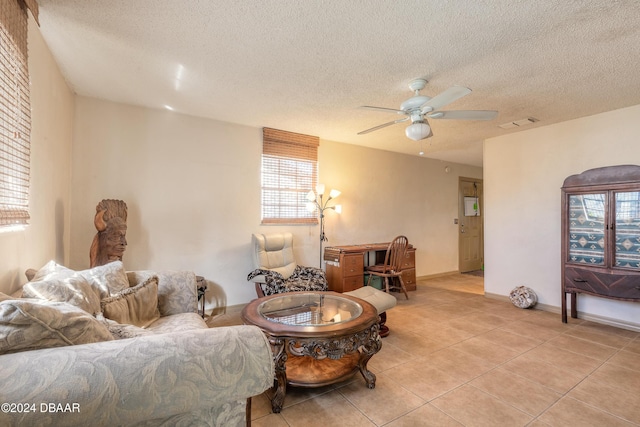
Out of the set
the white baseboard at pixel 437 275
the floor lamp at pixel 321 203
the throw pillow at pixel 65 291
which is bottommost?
the white baseboard at pixel 437 275

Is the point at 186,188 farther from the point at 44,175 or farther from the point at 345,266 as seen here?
the point at 345,266

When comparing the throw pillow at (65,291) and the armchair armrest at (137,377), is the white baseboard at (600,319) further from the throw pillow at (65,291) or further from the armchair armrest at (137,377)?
the throw pillow at (65,291)

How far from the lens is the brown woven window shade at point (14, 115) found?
4.55 feet

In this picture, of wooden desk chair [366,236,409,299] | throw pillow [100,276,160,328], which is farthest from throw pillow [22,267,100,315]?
wooden desk chair [366,236,409,299]

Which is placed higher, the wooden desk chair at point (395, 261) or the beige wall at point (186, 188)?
the beige wall at point (186, 188)

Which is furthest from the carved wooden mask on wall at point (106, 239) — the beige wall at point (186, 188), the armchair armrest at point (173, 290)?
the armchair armrest at point (173, 290)

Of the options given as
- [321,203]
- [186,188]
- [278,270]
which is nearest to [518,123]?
[321,203]

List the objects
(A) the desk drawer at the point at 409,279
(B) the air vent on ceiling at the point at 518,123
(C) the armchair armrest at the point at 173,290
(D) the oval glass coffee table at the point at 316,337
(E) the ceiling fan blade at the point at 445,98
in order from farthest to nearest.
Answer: (A) the desk drawer at the point at 409,279 < (B) the air vent on ceiling at the point at 518,123 < (C) the armchair armrest at the point at 173,290 < (E) the ceiling fan blade at the point at 445,98 < (D) the oval glass coffee table at the point at 316,337

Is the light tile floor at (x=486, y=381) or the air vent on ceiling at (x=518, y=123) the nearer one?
the light tile floor at (x=486, y=381)

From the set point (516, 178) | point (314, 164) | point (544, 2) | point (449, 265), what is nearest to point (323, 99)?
point (314, 164)

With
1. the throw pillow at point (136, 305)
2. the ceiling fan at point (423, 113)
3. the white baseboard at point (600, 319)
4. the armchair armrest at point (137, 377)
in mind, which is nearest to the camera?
the armchair armrest at point (137, 377)

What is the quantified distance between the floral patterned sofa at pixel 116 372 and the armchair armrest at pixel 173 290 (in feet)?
3.88

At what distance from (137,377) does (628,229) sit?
14.2ft

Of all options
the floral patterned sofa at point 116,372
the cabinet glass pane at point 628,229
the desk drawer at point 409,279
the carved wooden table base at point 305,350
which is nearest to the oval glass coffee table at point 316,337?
the carved wooden table base at point 305,350
